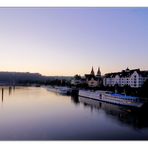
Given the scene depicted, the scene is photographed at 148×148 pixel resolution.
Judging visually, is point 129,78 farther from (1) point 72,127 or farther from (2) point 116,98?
(1) point 72,127

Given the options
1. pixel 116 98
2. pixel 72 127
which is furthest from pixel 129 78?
pixel 72 127

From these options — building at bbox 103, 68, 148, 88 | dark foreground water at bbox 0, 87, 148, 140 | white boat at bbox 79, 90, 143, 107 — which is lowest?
dark foreground water at bbox 0, 87, 148, 140

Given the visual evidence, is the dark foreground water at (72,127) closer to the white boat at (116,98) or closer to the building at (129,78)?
the white boat at (116,98)

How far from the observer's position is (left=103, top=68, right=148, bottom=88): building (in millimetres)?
9570

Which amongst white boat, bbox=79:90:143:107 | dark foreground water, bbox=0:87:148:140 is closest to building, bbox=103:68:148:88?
white boat, bbox=79:90:143:107

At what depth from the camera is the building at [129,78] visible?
9570 millimetres

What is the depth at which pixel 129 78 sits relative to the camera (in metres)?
10.4

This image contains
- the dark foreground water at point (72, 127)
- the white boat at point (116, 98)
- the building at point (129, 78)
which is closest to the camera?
the dark foreground water at point (72, 127)

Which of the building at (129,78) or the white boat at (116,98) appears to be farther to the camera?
the building at (129,78)

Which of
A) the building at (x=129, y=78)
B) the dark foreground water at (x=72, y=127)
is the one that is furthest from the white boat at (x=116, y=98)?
the building at (x=129, y=78)

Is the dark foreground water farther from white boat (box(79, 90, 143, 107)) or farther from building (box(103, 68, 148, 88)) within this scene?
building (box(103, 68, 148, 88))
